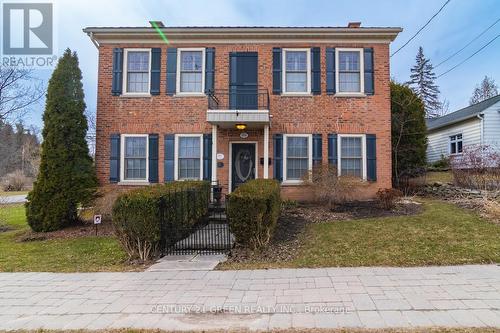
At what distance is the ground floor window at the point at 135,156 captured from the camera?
12.4 metres

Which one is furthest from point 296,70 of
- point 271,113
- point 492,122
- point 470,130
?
point 470,130

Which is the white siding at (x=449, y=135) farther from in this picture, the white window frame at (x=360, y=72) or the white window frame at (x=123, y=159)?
the white window frame at (x=123, y=159)

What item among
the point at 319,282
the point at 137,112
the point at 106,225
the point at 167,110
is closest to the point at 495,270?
the point at 319,282

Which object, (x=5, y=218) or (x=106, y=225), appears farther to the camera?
(x=5, y=218)

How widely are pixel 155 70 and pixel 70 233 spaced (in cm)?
646

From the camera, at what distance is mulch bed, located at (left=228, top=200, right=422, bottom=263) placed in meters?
6.41

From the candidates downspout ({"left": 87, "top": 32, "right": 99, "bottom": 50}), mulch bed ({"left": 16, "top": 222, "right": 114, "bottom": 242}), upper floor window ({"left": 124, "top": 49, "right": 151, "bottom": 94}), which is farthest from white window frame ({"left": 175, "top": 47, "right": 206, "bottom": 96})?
mulch bed ({"left": 16, "top": 222, "right": 114, "bottom": 242})

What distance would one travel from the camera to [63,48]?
1091 cm

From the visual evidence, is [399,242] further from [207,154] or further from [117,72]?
[117,72]

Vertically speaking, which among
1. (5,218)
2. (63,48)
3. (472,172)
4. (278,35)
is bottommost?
(5,218)

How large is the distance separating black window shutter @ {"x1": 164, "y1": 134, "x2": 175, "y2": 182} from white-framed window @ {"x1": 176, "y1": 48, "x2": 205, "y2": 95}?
1.83 m

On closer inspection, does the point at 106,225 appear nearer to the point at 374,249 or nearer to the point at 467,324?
the point at 374,249

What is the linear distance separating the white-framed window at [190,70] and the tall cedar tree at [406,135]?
8634 millimetres

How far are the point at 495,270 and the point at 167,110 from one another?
10.7 metres
